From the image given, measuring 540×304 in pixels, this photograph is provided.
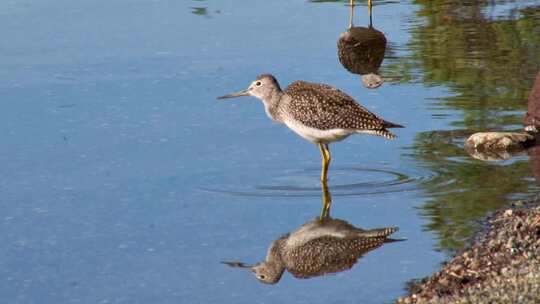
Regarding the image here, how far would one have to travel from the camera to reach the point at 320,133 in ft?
37.8

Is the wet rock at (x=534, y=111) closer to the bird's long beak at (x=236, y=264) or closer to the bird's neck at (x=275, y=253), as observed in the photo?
the bird's neck at (x=275, y=253)

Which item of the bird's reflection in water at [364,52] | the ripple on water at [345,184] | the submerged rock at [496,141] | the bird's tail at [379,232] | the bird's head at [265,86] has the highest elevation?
the bird's head at [265,86]

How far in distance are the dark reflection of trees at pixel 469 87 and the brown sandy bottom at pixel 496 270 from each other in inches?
15.2

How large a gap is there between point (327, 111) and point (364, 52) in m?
4.74

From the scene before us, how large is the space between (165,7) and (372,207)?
8808mm

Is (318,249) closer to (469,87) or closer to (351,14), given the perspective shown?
(469,87)

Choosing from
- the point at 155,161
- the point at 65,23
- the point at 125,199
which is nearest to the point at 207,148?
the point at 155,161

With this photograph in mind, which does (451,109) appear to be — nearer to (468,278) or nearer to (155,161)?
(155,161)

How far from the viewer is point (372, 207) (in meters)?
10.7

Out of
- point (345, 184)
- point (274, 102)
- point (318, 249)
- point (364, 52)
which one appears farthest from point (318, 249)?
point (364, 52)

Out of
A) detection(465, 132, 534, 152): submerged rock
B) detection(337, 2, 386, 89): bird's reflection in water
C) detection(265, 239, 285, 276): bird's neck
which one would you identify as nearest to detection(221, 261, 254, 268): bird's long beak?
detection(265, 239, 285, 276): bird's neck

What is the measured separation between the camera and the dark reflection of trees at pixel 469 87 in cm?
1067

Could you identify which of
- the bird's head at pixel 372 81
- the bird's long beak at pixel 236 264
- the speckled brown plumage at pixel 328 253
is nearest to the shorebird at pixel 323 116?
the speckled brown plumage at pixel 328 253

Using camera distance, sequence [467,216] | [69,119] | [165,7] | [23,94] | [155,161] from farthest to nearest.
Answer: [165,7] < [23,94] < [69,119] < [155,161] < [467,216]
